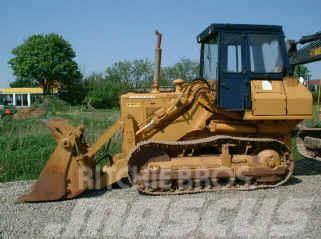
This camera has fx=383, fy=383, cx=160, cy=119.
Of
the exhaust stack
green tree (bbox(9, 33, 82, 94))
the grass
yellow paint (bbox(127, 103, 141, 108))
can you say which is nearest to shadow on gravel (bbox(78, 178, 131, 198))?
yellow paint (bbox(127, 103, 141, 108))

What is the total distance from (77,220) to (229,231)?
2.18 m

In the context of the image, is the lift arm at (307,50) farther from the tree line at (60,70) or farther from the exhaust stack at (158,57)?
the tree line at (60,70)

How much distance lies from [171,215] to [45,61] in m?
62.3

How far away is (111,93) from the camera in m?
45.9

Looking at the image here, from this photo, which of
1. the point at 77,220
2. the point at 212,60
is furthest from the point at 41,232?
the point at 212,60

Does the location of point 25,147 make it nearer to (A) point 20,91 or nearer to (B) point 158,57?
(B) point 158,57

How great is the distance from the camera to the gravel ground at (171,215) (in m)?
5.00

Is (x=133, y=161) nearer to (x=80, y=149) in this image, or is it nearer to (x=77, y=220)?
(x=80, y=149)

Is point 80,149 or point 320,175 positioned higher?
point 80,149

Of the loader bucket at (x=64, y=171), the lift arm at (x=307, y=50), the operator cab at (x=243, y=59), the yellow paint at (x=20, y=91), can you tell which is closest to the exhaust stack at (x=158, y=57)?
the operator cab at (x=243, y=59)

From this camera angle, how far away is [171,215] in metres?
5.61

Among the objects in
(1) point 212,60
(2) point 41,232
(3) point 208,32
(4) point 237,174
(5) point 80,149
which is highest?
(3) point 208,32

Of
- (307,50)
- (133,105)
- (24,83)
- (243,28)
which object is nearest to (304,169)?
Result: (307,50)

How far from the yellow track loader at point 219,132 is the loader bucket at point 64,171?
0.02 metres
